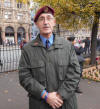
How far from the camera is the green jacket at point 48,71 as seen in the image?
1512mm

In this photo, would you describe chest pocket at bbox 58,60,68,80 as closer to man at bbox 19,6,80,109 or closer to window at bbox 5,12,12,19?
man at bbox 19,6,80,109

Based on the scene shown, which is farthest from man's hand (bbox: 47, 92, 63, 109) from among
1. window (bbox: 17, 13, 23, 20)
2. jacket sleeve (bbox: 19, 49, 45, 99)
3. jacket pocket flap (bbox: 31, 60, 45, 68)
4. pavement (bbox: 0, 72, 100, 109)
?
window (bbox: 17, 13, 23, 20)

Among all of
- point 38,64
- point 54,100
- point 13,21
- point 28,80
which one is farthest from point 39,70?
point 13,21

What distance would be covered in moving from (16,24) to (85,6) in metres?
29.8

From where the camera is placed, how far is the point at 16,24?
1310 inches

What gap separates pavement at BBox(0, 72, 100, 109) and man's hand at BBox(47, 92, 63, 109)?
2.30 meters

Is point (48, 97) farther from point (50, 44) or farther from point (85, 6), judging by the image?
point (85, 6)

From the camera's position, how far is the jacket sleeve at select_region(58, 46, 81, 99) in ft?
4.89

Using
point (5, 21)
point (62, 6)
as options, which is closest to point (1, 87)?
point (62, 6)

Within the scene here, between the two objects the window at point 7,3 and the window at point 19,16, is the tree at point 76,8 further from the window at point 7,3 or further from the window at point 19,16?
the window at point 7,3

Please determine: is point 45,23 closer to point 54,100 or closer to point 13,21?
point 54,100

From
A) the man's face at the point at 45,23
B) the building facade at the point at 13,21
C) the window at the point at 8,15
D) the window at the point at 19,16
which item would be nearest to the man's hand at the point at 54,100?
the man's face at the point at 45,23

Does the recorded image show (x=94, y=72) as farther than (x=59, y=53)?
Yes

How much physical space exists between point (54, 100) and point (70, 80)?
30cm
